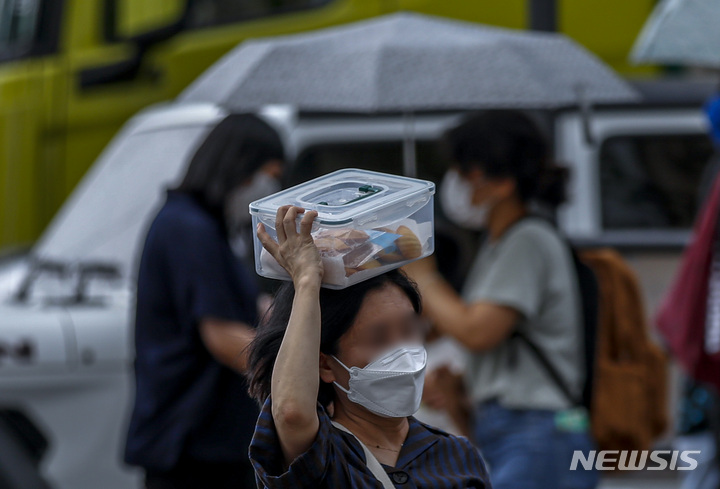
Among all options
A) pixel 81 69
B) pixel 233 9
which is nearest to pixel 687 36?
pixel 233 9

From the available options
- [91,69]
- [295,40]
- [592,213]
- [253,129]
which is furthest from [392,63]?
[91,69]

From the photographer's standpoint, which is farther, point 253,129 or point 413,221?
point 253,129

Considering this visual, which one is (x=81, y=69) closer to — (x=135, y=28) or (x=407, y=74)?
(x=135, y=28)

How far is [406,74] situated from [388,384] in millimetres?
2247

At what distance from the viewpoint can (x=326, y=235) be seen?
5.86ft

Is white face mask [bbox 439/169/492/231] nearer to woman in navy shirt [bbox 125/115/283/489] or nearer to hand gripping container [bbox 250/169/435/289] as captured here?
woman in navy shirt [bbox 125/115/283/489]

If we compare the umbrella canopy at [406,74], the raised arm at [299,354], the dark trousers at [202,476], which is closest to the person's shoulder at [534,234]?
the umbrella canopy at [406,74]

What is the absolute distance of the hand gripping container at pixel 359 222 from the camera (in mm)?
1790

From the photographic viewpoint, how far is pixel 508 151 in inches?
137

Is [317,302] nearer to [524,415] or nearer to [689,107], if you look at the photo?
[524,415]

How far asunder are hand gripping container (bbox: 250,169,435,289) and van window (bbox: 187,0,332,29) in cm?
404

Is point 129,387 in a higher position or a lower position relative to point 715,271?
lower

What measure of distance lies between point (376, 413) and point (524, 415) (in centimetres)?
148

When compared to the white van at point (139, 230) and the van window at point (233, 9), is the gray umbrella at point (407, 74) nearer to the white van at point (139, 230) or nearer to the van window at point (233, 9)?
the white van at point (139, 230)
